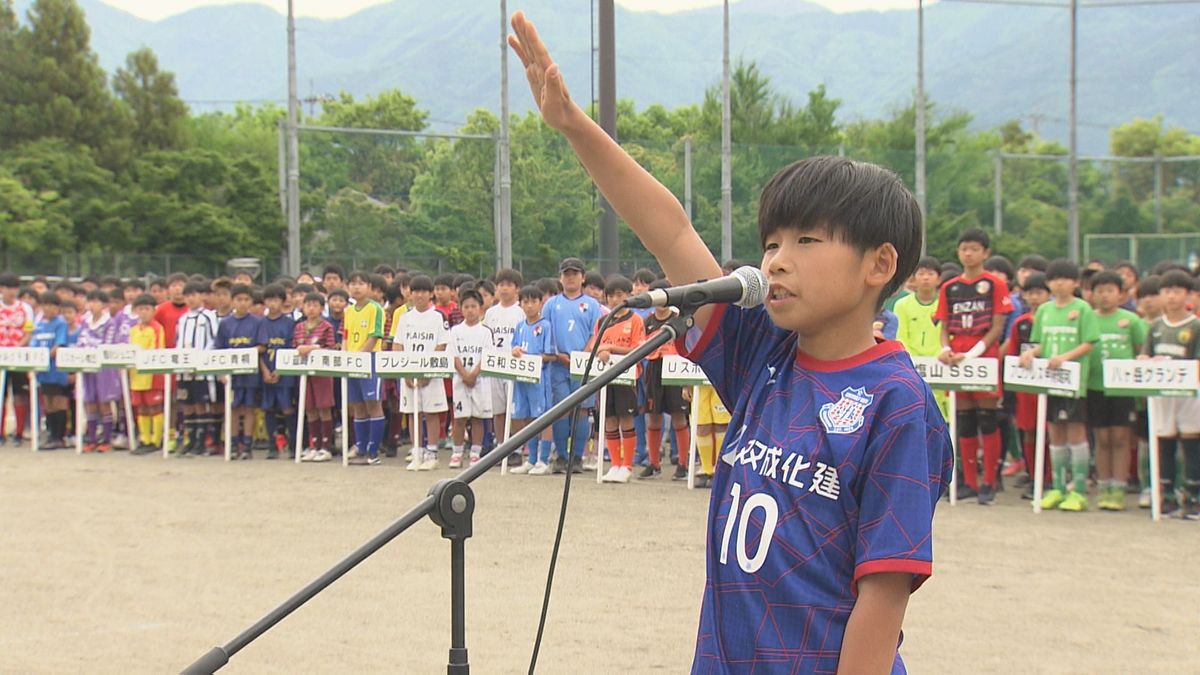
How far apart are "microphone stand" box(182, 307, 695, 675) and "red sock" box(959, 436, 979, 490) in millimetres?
8662

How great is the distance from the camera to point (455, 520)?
258 centimetres

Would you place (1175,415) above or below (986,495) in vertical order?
above

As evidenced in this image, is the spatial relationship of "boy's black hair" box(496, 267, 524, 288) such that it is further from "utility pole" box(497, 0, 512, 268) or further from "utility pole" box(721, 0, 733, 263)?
"utility pole" box(721, 0, 733, 263)

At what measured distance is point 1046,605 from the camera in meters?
7.14

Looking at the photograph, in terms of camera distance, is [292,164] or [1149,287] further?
[292,164]

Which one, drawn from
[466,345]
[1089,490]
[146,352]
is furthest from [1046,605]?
[146,352]

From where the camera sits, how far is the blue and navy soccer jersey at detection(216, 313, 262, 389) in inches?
543

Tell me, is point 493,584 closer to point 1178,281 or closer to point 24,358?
point 1178,281

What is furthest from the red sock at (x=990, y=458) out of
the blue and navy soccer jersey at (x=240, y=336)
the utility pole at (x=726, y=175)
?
the utility pole at (x=726, y=175)

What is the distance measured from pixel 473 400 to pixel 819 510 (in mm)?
10622

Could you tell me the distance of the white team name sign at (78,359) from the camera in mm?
14328

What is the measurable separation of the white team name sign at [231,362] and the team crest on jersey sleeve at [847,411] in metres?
11.8

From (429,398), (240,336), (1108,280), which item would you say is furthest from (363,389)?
(1108,280)

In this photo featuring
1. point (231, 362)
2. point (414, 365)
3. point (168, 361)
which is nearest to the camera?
point (414, 365)
